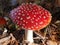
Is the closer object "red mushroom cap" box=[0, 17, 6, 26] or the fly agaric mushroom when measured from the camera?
the fly agaric mushroom

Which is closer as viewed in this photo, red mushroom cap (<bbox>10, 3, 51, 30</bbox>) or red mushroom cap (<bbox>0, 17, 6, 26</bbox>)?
red mushroom cap (<bbox>10, 3, 51, 30</bbox>)

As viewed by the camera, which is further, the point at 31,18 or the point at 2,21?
the point at 2,21

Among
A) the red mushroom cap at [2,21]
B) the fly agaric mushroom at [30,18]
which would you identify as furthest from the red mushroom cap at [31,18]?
the red mushroom cap at [2,21]

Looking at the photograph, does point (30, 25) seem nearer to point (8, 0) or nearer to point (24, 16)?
point (24, 16)


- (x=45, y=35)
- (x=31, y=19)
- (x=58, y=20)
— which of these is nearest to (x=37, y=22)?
(x=31, y=19)

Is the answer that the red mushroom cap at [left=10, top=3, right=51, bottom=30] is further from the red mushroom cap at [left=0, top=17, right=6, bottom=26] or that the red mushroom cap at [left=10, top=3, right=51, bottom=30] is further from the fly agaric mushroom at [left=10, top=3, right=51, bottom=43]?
the red mushroom cap at [left=0, top=17, right=6, bottom=26]

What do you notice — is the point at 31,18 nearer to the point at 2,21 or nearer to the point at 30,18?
the point at 30,18

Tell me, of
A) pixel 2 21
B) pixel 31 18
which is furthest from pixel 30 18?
pixel 2 21

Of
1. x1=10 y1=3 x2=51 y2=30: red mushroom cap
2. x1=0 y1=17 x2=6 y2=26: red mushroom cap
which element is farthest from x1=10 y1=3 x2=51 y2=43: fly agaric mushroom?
x1=0 y1=17 x2=6 y2=26: red mushroom cap
